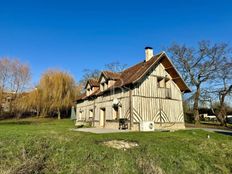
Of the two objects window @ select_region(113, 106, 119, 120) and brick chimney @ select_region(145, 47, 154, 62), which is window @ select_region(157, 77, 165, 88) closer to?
brick chimney @ select_region(145, 47, 154, 62)

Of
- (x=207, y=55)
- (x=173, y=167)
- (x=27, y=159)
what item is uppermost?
(x=207, y=55)

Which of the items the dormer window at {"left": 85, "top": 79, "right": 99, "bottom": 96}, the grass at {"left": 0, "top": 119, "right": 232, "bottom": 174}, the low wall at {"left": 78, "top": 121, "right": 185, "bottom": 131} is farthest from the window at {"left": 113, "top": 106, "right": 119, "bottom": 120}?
the grass at {"left": 0, "top": 119, "right": 232, "bottom": 174}

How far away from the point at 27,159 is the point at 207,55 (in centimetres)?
2461

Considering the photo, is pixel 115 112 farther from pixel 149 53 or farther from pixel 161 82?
pixel 149 53

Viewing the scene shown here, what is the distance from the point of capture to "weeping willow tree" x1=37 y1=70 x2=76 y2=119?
29547mm

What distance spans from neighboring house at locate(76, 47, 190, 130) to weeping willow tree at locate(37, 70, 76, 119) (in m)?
11.8

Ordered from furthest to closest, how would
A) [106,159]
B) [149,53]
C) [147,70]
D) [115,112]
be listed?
[149,53]
[115,112]
[147,70]
[106,159]

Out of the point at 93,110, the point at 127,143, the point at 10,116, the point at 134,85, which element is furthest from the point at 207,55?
the point at 10,116

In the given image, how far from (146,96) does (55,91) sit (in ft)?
58.9

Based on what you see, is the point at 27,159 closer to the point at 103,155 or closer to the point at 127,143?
the point at 103,155

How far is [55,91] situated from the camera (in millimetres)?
29469

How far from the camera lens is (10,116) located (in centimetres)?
3388

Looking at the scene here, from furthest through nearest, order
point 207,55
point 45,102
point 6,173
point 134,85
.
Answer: point 45,102 → point 207,55 → point 134,85 → point 6,173

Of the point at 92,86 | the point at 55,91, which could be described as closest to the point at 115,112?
the point at 92,86
